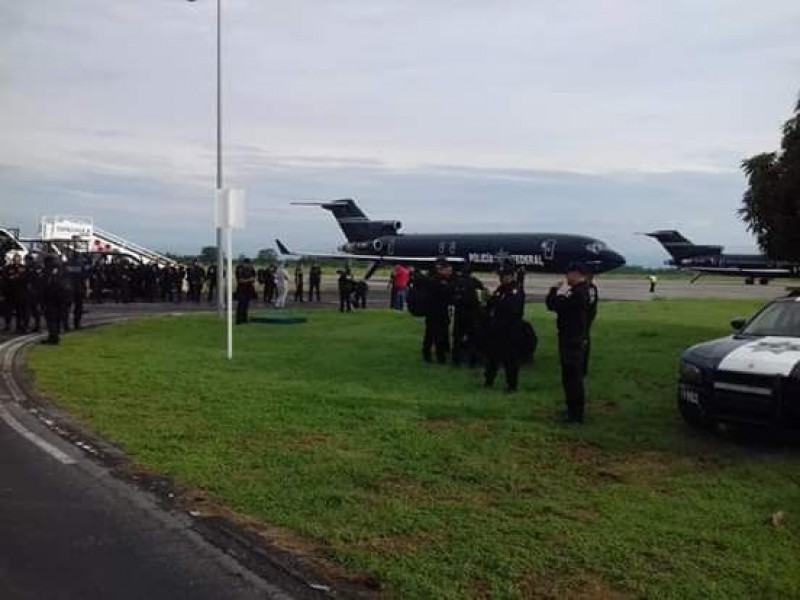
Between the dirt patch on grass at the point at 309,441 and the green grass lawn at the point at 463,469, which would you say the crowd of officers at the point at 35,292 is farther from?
the dirt patch on grass at the point at 309,441

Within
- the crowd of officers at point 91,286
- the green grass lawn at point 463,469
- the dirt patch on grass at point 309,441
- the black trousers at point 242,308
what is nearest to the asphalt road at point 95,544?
the green grass lawn at point 463,469

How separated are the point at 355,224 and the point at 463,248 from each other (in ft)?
33.0

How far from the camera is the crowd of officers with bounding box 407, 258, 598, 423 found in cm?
1004

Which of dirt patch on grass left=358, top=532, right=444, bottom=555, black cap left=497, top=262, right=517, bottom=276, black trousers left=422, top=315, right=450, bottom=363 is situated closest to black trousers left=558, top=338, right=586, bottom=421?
black cap left=497, top=262, right=517, bottom=276

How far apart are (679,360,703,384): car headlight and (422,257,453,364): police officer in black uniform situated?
Answer: 5339 mm

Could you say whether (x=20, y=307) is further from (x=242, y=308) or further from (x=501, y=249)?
(x=501, y=249)

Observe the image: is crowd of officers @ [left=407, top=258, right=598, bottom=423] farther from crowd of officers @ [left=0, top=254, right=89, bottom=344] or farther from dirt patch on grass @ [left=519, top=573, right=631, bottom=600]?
crowd of officers @ [left=0, top=254, right=89, bottom=344]

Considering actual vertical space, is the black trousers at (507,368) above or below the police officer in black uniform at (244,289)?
below

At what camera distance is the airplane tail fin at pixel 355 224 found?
193 ft

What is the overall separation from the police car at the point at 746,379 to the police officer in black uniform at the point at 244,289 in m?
15.2

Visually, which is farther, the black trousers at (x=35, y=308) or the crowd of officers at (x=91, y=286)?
the black trousers at (x=35, y=308)

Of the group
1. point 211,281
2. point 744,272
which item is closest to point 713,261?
point 744,272

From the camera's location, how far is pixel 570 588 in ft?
16.9

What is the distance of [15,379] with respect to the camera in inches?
517
